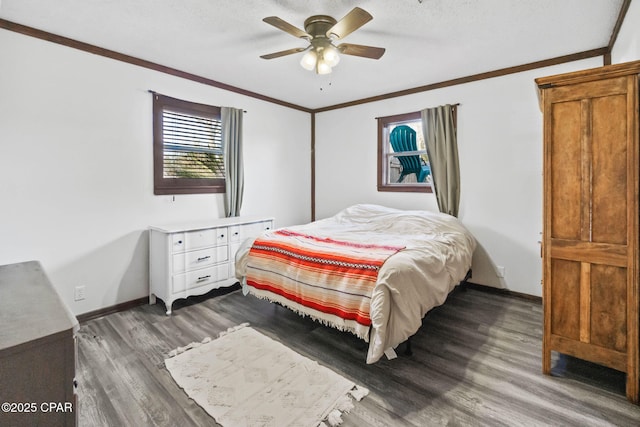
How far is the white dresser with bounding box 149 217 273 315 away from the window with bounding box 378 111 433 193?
223 cm

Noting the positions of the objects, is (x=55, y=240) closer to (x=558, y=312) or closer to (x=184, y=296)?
(x=184, y=296)

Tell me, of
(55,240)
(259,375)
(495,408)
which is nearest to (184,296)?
(55,240)

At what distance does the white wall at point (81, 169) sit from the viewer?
2.57 m

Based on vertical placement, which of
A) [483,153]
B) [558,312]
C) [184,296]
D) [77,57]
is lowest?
[184,296]

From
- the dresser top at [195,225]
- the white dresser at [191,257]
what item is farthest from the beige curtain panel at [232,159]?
the white dresser at [191,257]

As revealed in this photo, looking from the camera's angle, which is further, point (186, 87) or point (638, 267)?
point (186, 87)

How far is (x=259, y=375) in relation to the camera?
2.11m

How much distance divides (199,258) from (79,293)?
3.58 feet

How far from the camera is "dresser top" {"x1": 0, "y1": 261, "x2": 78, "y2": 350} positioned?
0.94 meters

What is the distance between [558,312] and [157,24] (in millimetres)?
3699

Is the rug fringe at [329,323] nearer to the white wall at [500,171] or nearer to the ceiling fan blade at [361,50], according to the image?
the ceiling fan blade at [361,50]

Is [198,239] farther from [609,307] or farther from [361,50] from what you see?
[609,307]

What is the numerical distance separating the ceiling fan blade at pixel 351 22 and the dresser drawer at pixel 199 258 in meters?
2.42

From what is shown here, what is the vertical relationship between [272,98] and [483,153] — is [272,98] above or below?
above
